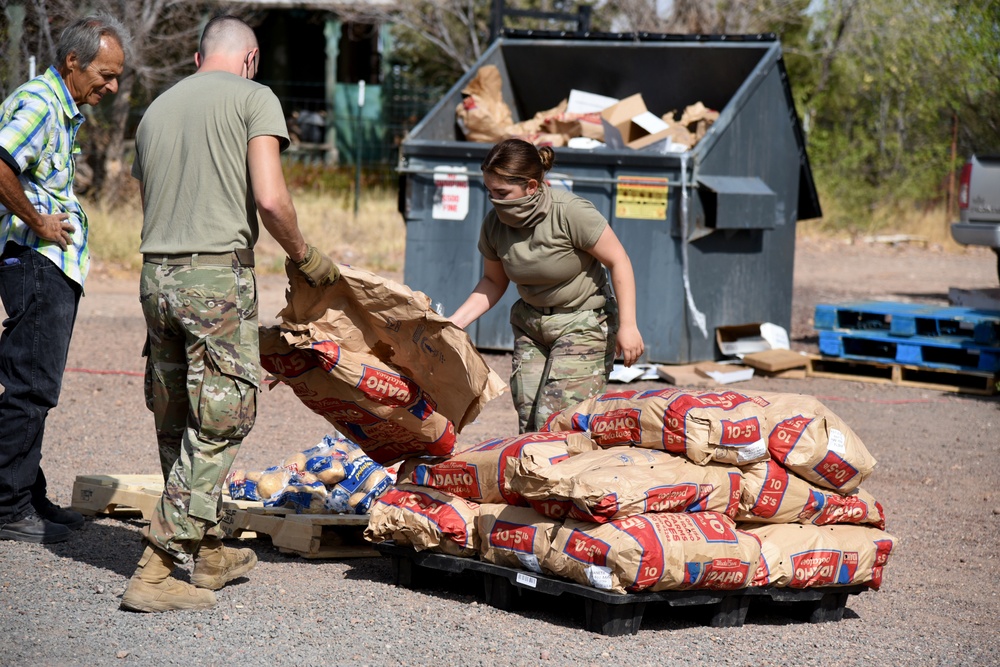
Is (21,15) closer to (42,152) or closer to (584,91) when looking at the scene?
(584,91)

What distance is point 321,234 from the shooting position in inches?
604

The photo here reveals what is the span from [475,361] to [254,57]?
4.40ft

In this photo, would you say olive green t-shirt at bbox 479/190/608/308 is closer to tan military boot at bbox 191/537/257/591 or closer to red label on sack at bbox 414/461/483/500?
red label on sack at bbox 414/461/483/500

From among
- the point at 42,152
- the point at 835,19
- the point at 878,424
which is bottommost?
the point at 878,424

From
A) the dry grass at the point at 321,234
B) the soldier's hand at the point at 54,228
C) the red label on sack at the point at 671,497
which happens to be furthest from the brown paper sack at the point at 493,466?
the dry grass at the point at 321,234

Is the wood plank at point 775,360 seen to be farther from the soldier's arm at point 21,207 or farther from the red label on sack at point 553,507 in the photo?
the soldier's arm at point 21,207

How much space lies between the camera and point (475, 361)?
13.8 feet

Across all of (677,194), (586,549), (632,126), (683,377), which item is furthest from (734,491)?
(632,126)

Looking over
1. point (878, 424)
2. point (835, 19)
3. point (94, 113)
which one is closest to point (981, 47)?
point (835, 19)

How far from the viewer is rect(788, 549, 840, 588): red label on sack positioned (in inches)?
159

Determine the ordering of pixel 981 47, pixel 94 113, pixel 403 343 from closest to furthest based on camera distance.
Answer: pixel 403 343
pixel 94 113
pixel 981 47

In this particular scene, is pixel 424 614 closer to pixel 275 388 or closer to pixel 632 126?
pixel 275 388

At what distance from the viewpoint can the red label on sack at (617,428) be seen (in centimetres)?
411

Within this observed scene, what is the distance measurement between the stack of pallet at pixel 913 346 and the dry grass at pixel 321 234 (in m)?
6.03
